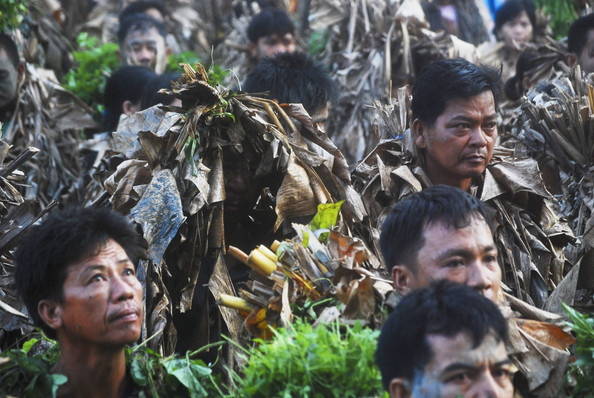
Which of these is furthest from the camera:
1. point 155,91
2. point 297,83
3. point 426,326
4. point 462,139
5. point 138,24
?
point 138,24

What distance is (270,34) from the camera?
8.17m

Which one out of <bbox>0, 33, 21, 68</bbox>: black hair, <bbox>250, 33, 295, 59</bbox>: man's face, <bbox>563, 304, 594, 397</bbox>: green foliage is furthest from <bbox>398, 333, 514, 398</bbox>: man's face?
<bbox>250, 33, 295, 59</bbox>: man's face

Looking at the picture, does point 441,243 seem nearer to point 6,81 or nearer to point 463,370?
point 463,370

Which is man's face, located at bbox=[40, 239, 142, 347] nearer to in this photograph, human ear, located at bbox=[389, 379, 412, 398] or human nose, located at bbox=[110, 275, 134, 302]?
human nose, located at bbox=[110, 275, 134, 302]

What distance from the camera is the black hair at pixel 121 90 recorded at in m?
7.02

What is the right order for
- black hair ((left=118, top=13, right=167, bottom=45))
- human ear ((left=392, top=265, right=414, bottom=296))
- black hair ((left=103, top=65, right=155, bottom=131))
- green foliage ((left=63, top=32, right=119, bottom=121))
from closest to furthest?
human ear ((left=392, top=265, right=414, bottom=296)), black hair ((left=103, top=65, right=155, bottom=131)), green foliage ((left=63, top=32, right=119, bottom=121)), black hair ((left=118, top=13, right=167, bottom=45))

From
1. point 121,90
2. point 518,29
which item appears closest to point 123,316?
point 121,90

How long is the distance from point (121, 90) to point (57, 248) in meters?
3.58

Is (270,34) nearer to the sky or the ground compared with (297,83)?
nearer to the ground

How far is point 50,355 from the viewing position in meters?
3.85

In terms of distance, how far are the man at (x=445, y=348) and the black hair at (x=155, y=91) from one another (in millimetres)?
3371

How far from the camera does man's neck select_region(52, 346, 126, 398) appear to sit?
3.61 m

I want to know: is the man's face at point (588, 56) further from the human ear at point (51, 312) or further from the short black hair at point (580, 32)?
the human ear at point (51, 312)

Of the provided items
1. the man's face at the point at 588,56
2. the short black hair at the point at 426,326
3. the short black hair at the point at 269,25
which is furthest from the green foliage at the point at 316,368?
the short black hair at the point at 269,25
